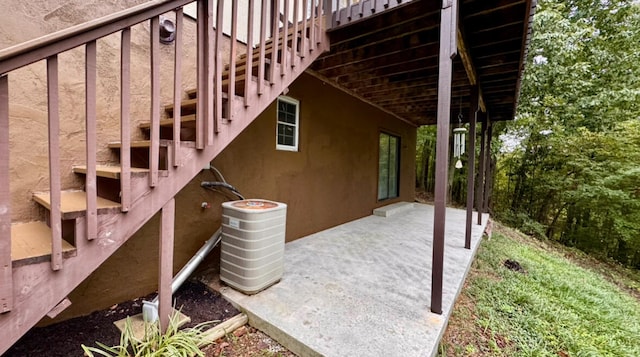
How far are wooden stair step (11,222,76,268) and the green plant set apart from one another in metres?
0.77

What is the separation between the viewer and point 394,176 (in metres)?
7.82

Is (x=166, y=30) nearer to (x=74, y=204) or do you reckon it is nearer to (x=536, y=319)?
(x=74, y=204)

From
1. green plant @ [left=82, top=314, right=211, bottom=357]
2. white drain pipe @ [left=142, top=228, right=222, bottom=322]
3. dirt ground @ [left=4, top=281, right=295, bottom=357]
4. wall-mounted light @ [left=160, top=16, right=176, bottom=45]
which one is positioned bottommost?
dirt ground @ [left=4, top=281, right=295, bottom=357]

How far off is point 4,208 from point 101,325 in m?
1.57

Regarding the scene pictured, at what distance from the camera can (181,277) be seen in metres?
2.47

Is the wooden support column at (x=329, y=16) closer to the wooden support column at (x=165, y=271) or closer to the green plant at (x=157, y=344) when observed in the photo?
the wooden support column at (x=165, y=271)

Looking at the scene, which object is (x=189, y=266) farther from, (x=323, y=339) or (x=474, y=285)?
(x=474, y=285)

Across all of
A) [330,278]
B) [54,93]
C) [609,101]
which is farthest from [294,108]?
[609,101]

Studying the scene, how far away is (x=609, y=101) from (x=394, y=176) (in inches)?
243

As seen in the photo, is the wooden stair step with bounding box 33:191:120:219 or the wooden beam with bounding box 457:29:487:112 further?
the wooden beam with bounding box 457:29:487:112

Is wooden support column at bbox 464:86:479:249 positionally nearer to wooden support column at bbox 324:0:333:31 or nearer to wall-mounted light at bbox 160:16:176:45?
wooden support column at bbox 324:0:333:31

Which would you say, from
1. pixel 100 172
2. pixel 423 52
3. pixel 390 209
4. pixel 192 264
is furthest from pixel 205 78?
pixel 390 209

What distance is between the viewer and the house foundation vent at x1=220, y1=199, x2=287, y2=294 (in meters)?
2.42

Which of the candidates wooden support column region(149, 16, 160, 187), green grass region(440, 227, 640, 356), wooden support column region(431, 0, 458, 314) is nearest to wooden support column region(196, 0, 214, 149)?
wooden support column region(149, 16, 160, 187)
